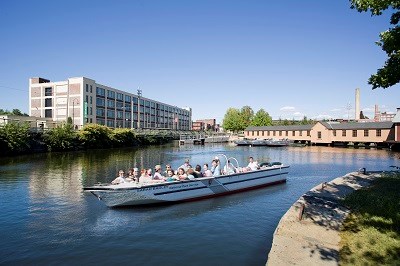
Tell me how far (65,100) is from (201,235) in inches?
3181

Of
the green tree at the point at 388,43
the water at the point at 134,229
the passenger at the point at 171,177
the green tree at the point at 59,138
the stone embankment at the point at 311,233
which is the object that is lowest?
the water at the point at 134,229

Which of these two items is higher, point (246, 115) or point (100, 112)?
point (246, 115)

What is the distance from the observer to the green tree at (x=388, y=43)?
12284 millimetres

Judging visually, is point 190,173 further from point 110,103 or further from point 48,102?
point 110,103

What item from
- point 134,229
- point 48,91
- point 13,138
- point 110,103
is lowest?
point 134,229

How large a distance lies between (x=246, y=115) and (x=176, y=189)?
125 meters

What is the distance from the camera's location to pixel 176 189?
1742 centimetres

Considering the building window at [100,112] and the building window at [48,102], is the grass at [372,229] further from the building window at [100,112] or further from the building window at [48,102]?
the building window at [48,102]

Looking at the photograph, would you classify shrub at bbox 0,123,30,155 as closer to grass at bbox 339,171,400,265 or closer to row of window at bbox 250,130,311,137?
grass at bbox 339,171,400,265

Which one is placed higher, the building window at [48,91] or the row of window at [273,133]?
the building window at [48,91]

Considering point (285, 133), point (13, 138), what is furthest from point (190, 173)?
point (285, 133)

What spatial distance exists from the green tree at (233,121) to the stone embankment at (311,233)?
116138 millimetres

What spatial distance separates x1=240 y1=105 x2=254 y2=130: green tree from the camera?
13420cm

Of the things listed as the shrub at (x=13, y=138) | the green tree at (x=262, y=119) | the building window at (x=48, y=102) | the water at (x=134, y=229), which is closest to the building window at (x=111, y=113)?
the building window at (x=48, y=102)
